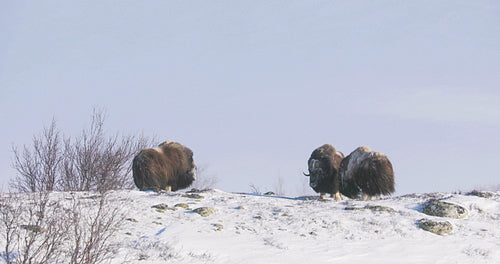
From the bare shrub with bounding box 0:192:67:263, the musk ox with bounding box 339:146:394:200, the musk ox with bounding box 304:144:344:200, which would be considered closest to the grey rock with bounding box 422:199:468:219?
the musk ox with bounding box 339:146:394:200

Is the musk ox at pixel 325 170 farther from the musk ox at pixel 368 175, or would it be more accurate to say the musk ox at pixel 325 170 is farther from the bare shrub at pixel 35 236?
the bare shrub at pixel 35 236

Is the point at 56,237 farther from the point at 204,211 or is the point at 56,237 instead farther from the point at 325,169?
the point at 325,169

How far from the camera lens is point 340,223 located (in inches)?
487

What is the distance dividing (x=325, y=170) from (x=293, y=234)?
5462 mm

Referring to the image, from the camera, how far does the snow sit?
10.2 metres

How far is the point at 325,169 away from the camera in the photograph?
1688 cm

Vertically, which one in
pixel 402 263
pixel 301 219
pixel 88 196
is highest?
pixel 88 196

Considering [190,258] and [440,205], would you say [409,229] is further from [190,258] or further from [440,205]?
[190,258]

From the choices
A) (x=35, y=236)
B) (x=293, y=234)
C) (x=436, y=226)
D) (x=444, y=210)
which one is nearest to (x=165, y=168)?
(x=293, y=234)

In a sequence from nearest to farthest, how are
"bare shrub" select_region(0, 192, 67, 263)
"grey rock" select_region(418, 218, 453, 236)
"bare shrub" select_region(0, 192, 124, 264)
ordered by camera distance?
1. "bare shrub" select_region(0, 192, 67, 263)
2. "bare shrub" select_region(0, 192, 124, 264)
3. "grey rock" select_region(418, 218, 453, 236)

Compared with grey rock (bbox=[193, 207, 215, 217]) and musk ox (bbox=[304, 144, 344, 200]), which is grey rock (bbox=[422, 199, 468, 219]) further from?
grey rock (bbox=[193, 207, 215, 217])

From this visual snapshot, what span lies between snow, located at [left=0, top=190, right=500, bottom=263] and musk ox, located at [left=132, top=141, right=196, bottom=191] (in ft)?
7.14

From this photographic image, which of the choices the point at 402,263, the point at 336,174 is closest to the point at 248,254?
the point at 402,263

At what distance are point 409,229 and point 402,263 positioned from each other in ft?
6.70
